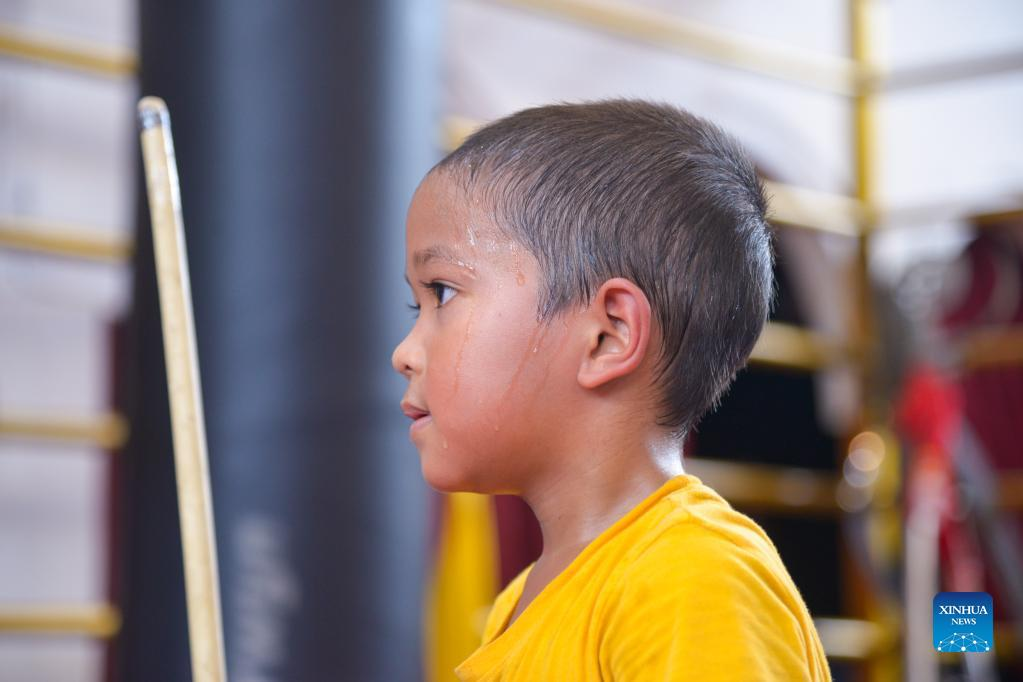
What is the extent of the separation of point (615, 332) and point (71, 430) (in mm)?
1268

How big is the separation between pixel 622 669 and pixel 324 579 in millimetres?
592

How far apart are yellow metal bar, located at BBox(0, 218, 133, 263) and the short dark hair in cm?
A: 113

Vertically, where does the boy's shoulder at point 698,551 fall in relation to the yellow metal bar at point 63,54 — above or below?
below

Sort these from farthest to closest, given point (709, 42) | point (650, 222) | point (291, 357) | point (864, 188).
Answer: point (864, 188) < point (709, 42) < point (291, 357) < point (650, 222)

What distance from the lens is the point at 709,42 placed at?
2.34 meters

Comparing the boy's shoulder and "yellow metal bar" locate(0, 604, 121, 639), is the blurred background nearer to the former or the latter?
"yellow metal bar" locate(0, 604, 121, 639)

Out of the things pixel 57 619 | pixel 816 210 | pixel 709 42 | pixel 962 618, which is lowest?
pixel 57 619

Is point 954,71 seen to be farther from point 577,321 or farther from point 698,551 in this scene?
point 698,551

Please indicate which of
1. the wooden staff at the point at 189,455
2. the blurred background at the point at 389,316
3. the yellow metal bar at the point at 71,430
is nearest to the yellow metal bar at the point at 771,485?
the blurred background at the point at 389,316

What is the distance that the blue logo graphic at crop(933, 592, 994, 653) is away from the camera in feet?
2.49

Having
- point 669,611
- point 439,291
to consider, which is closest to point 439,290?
point 439,291

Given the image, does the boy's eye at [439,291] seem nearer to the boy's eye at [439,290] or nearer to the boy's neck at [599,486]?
the boy's eye at [439,290]

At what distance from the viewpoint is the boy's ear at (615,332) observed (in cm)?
65

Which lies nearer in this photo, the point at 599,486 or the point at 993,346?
the point at 599,486
